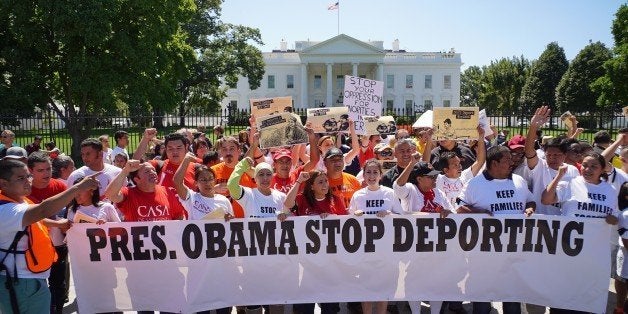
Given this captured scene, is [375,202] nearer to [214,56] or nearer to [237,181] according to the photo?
[237,181]

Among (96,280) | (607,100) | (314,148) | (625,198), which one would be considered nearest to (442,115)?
(314,148)

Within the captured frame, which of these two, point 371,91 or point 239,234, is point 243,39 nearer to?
point 371,91

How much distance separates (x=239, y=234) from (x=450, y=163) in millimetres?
2544

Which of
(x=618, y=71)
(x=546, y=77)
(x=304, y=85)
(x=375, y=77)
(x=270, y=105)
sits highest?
(x=375, y=77)

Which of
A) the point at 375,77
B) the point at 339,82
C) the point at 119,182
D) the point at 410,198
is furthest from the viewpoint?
the point at 339,82

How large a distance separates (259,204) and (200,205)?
0.59 meters

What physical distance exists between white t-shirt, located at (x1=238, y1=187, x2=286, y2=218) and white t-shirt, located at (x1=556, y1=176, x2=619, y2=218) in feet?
9.41

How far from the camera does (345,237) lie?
496cm

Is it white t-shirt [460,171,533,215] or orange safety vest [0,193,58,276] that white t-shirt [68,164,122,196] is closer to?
orange safety vest [0,193,58,276]

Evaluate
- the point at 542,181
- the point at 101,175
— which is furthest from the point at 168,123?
the point at 542,181

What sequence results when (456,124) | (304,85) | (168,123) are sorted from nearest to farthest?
(456,124), (168,123), (304,85)

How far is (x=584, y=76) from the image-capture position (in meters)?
46.4

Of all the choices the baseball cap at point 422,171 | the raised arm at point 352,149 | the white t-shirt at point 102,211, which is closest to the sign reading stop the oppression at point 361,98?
the raised arm at point 352,149

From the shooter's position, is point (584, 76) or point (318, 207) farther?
point (584, 76)
